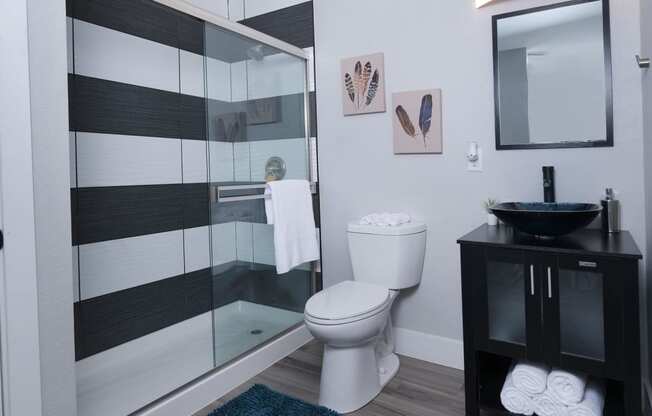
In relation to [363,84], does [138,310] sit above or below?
below

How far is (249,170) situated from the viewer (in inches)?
91.6

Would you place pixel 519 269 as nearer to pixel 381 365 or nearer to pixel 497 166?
pixel 497 166

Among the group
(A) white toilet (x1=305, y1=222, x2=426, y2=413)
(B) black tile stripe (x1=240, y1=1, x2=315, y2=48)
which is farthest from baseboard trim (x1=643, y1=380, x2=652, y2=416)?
(B) black tile stripe (x1=240, y1=1, x2=315, y2=48)

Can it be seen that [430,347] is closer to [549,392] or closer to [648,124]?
[549,392]

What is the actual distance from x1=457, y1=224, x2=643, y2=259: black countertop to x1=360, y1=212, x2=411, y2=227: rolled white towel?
45 centimetres

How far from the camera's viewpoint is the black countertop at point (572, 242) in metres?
1.52

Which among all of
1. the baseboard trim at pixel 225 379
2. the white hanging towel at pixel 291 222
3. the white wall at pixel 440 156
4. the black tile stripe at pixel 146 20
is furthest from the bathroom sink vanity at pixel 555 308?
the black tile stripe at pixel 146 20

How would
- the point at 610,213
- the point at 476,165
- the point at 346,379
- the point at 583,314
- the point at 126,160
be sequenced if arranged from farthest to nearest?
the point at 476,165, the point at 126,160, the point at 346,379, the point at 610,213, the point at 583,314

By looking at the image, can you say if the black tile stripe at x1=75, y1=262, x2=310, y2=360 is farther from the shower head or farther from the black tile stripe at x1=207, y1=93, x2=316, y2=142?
the shower head

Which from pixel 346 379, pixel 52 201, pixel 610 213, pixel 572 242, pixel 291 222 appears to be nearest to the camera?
Result: pixel 52 201

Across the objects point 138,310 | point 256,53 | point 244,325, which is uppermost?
point 256,53

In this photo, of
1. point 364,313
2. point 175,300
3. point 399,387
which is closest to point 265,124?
point 175,300

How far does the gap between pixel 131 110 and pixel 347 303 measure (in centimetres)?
141

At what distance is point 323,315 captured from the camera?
1.84 meters
